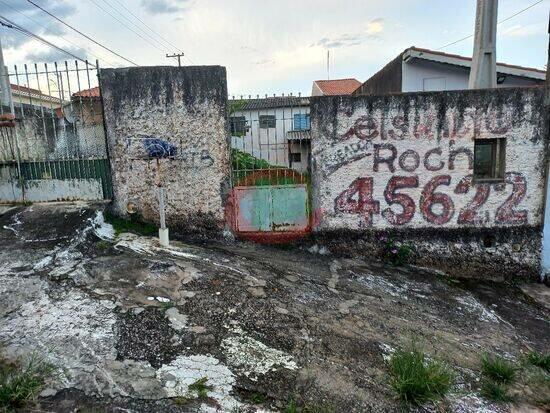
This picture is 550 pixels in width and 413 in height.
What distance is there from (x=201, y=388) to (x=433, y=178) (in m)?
4.61

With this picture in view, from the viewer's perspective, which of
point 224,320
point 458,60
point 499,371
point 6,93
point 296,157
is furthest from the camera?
point 458,60

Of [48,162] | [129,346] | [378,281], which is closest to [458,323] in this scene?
[378,281]

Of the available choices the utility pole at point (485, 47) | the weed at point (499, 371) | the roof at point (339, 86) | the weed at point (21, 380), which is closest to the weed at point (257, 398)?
the weed at point (21, 380)

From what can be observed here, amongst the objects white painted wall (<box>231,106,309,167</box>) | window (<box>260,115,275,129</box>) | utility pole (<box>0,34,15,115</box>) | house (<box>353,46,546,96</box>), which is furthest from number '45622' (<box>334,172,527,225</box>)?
utility pole (<box>0,34,15,115</box>)

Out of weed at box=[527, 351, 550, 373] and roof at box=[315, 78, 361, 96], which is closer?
weed at box=[527, 351, 550, 373]

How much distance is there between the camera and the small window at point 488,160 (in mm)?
6130

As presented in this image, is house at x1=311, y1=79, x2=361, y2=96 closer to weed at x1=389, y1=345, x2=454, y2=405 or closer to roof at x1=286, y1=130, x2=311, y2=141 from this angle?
roof at x1=286, y1=130, x2=311, y2=141

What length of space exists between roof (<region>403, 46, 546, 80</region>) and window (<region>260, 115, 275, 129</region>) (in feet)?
23.0

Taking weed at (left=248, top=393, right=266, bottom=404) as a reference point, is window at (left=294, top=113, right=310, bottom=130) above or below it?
above

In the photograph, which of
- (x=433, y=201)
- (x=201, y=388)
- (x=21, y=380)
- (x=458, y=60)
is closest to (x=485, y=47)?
(x=458, y=60)

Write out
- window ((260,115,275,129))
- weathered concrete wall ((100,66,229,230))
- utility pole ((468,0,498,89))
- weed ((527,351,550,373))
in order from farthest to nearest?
utility pole ((468,0,498,89)) < window ((260,115,275,129)) < weathered concrete wall ((100,66,229,230)) < weed ((527,351,550,373))

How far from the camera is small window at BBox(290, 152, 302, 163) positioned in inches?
246

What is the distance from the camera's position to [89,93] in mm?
5930

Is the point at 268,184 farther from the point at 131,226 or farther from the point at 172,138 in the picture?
the point at 131,226
